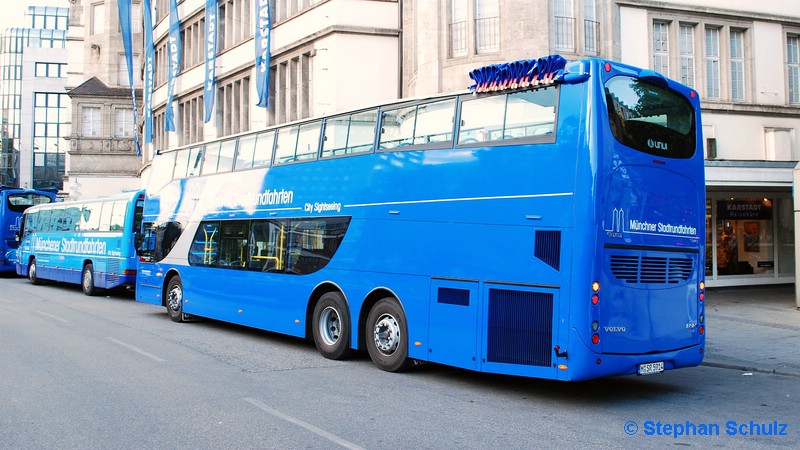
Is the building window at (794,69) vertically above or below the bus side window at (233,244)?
above

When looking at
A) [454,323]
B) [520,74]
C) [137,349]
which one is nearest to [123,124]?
[137,349]

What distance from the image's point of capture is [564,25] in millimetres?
18781

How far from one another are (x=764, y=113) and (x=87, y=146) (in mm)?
42665

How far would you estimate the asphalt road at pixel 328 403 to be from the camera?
22.2 ft

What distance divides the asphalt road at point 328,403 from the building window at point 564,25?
9.87 meters

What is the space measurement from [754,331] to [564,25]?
8751 millimetres

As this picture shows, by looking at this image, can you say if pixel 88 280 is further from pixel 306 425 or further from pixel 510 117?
pixel 306 425

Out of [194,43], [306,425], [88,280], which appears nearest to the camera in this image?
[306,425]

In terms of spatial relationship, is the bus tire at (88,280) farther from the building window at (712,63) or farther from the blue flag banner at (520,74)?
the building window at (712,63)

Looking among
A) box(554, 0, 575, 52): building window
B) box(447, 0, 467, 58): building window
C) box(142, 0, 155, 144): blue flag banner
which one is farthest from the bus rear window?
box(142, 0, 155, 144): blue flag banner

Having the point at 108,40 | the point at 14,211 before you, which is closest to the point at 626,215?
the point at 14,211

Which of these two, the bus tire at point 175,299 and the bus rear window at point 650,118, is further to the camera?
the bus tire at point 175,299

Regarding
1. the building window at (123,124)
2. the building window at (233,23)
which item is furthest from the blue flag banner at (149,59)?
the building window at (123,124)

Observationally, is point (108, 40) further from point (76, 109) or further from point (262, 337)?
point (262, 337)
